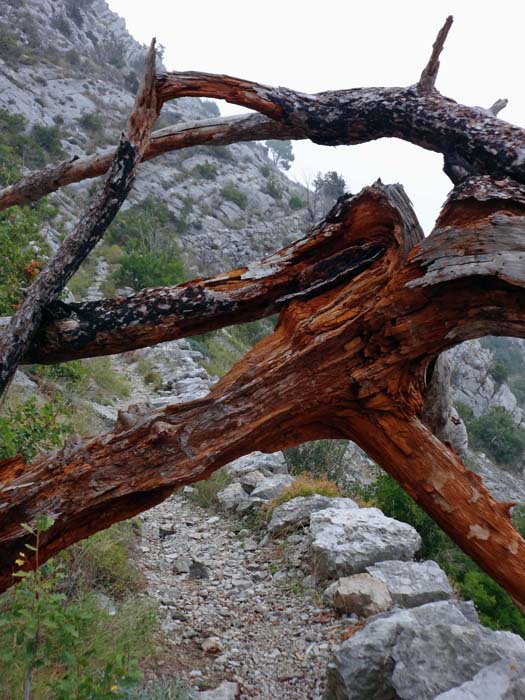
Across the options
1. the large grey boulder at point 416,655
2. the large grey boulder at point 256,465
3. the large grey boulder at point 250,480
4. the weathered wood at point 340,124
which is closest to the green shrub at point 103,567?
the large grey boulder at point 416,655

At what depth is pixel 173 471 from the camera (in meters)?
2.06

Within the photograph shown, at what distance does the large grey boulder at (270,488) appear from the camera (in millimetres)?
5676

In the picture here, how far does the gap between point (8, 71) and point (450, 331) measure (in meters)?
29.6

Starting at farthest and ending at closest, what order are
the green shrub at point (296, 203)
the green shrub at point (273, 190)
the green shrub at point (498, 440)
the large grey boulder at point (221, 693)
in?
1. the green shrub at point (296, 203)
2. the green shrub at point (273, 190)
3. the green shrub at point (498, 440)
4. the large grey boulder at point (221, 693)

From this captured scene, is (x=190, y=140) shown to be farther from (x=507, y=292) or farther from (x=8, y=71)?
(x=8, y=71)

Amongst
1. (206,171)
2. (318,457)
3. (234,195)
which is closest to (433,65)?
(318,457)

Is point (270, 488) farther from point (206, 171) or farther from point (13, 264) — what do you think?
point (206, 171)

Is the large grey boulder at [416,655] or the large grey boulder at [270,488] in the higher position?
the large grey boulder at [416,655]

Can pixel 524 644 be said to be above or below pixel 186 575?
above

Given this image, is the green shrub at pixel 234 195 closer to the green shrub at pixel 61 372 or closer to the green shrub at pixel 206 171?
the green shrub at pixel 206 171

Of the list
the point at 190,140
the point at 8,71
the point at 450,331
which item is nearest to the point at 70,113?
the point at 8,71

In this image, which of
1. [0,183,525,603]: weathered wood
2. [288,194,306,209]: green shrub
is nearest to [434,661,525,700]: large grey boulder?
[0,183,525,603]: weathered wood

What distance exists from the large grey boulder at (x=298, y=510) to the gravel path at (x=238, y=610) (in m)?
0.17

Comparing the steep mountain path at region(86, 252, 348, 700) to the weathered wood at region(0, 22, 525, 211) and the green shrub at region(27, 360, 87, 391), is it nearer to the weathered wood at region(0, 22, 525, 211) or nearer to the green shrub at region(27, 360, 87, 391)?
the green shrub at region(27, 360, 87, 391)
